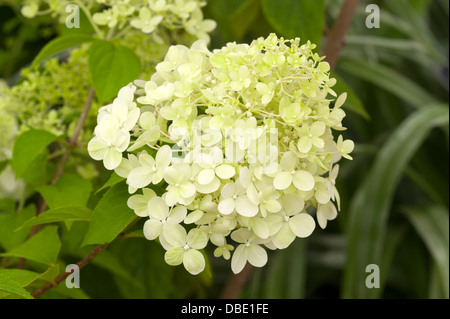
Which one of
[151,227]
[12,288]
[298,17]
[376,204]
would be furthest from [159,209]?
[376,204]

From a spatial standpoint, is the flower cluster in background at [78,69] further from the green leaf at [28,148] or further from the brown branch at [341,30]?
the brown branch at [341,30]

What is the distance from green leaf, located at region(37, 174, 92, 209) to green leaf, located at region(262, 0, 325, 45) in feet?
0.99

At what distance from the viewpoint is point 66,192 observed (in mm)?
557

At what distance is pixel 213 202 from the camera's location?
0.41m

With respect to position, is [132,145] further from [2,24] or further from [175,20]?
[2,24]

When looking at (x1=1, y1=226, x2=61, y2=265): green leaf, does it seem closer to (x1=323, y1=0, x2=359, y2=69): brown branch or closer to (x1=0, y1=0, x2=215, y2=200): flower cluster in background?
(x1=0, y1=0, x2=215, y2=200): flower cluster in background

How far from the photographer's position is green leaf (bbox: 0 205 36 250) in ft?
1.98

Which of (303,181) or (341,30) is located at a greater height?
(341,30)

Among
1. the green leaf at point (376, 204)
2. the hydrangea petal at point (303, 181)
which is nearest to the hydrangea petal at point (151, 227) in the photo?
the hydrangea petal at point (303, 181)

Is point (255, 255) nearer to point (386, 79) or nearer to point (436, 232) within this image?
point (436, 232)

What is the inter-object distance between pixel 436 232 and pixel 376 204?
119 millimetres

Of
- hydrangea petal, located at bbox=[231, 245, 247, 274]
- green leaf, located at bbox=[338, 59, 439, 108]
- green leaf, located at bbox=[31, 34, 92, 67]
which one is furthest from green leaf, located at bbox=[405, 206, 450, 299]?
green leaf, located at bbox=[31, 34, 92, 67]
